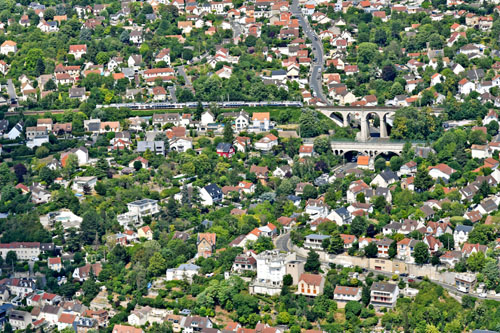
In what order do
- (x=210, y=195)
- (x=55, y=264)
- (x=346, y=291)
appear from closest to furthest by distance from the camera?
(x=346, y=291) → (x=55, y=264) → (x=210, y=195)

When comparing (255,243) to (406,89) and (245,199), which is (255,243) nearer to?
(245,199)

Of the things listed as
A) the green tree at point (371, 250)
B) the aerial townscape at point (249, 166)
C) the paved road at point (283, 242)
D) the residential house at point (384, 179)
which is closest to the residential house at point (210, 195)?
the aerial townscape at point (249, 166)

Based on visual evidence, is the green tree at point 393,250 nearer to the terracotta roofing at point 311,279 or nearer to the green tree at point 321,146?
the terracotta roofing at point 311,279

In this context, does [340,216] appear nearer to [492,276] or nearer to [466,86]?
[492,276]

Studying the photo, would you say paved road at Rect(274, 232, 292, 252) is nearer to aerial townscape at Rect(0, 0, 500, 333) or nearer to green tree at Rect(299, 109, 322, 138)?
aerial townscape at Rect(0, 0, 500, 333)

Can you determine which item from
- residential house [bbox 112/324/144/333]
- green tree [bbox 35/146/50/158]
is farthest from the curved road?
residential house [bbox 112/324/144/333]

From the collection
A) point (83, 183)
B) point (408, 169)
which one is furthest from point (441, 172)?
point (83, 183)

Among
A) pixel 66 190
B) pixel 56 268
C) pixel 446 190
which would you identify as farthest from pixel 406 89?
pixel 56 268
